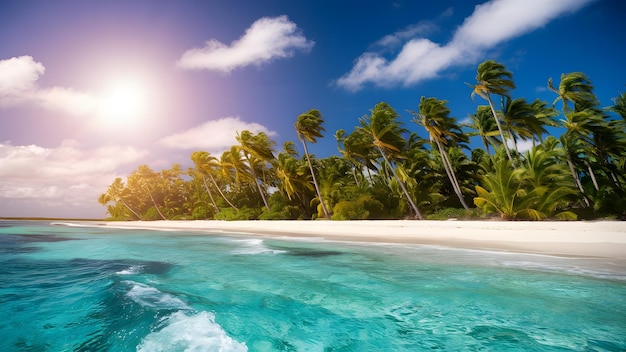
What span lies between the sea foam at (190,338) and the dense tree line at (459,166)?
16.8 m

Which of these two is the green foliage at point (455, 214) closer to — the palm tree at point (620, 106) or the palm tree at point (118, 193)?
the palm tree at point (620, 106)

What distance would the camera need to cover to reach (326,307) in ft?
15.0

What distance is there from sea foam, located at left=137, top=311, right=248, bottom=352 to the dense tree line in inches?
660

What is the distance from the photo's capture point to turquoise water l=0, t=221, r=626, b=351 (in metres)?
3.35

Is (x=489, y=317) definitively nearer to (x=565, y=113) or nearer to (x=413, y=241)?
(x=413, y=241)

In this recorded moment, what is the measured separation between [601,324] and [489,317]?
1132mm

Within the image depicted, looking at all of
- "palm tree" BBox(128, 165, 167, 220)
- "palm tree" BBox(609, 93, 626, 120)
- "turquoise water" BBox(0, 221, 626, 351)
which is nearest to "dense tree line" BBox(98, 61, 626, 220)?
"palm tree" BBox(609, 93, 626, 120)

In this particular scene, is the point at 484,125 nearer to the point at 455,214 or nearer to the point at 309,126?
the point at 455,214

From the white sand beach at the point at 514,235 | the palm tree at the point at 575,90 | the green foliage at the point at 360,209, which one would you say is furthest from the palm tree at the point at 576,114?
the green foliage at the point at 360,209

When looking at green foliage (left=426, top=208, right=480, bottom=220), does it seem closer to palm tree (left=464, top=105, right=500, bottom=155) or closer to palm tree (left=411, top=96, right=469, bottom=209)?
palm tree (left=411, top=96, right=469, bottom=209)

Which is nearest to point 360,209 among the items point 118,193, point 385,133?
point 385,133

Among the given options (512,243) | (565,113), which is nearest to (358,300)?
(512,243)

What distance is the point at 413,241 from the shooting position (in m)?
12.6

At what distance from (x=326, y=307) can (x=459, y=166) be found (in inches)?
932
